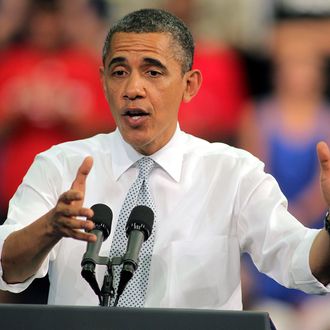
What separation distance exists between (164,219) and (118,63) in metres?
0.47

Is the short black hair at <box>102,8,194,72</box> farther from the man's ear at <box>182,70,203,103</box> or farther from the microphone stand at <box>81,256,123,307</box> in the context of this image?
the microphone stand at <box>81,256,123,307</box>

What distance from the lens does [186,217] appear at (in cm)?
263

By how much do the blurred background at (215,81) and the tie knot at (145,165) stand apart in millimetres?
1507

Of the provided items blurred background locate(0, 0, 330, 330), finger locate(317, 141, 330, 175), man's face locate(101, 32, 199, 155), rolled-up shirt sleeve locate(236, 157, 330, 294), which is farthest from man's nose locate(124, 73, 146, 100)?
blurred background locate(0, 0, 330, 330)

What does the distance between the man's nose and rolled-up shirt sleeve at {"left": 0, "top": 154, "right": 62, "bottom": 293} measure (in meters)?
0.34

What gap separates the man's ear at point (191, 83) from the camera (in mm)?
2799

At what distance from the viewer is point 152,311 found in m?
1.74

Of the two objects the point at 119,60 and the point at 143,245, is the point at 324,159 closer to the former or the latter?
the point at 143,245

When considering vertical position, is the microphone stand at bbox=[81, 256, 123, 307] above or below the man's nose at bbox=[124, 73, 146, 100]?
below

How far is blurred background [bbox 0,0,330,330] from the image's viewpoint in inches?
164

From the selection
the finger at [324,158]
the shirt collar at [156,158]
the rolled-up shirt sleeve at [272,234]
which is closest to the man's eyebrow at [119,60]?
the shirt collar at [156,158]

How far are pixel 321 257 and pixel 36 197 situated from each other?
2.75 feet

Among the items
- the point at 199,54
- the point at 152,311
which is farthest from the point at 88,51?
the point at 152,311

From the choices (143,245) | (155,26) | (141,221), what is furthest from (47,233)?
(155,26)
